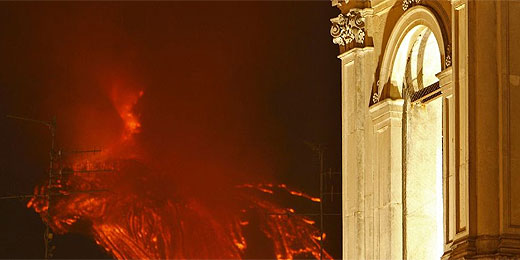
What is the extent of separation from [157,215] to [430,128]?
42790 mm

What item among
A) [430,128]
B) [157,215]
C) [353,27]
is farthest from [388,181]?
[157,215]

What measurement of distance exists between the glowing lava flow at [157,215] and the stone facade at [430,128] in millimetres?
32672

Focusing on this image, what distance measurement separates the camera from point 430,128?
32.2 metres

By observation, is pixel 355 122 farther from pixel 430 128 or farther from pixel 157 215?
pixel 157 215

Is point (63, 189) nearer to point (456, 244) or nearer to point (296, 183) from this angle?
point (296, 183)

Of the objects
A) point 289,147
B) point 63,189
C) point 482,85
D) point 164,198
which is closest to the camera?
point 482,85

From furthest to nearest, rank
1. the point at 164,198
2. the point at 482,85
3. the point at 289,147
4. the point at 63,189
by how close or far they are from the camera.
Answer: the point at 164,198, the point at 63,189, the point at 289,147, the point at 482,85

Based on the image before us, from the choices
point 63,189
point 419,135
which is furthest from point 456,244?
point 63,189

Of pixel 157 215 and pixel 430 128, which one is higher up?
pixel 157 215

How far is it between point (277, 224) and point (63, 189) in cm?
999

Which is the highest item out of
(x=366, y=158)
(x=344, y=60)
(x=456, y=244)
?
(x=344, y=60)

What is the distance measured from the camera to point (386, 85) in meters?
32.7

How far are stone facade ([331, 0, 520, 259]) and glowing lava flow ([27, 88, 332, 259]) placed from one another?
32672 millimetres

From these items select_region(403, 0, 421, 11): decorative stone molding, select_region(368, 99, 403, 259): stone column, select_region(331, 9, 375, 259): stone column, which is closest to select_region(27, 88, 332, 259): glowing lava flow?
select_region(331, 9, 375, 259): stone column
